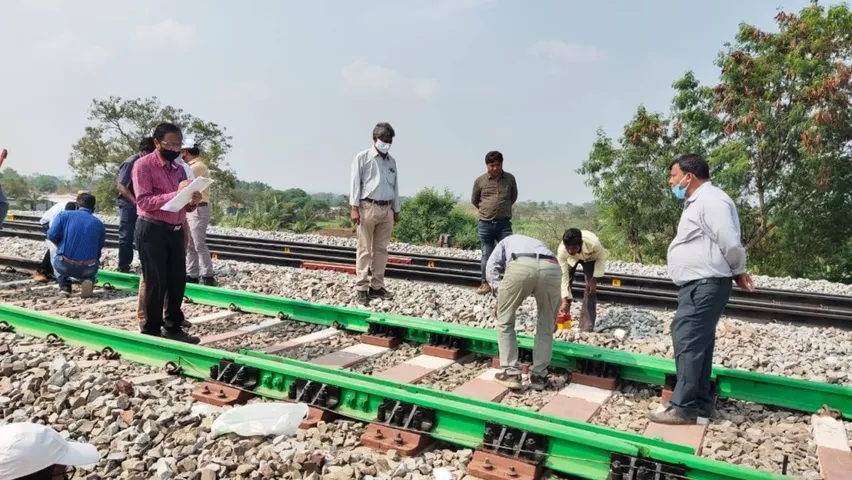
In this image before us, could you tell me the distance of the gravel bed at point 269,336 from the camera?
550cm

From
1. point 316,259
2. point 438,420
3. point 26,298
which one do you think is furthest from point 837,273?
point 26,298

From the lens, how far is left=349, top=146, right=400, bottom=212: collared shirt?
23.2 ft

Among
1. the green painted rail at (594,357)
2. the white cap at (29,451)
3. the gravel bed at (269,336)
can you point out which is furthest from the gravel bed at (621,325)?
the white cap at (29,451)

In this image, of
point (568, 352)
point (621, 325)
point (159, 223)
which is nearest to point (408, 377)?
point (568, 352)

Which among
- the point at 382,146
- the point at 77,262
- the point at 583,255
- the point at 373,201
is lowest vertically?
the point at 77,262

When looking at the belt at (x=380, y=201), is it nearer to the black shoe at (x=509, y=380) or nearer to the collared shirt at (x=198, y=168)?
the collared shirt at (x=198, y=168)

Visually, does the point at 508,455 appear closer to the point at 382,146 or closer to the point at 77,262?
the point at 382,146

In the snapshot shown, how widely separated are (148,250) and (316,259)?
6027 mm

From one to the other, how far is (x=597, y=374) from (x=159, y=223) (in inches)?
149

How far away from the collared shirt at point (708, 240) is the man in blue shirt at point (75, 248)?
6430 mm

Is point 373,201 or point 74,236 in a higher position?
point 373,201

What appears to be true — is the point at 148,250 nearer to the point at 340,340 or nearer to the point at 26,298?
the point at 340,340

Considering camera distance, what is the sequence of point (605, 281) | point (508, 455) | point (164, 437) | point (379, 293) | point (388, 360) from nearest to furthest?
point (508, 455)
point (164, 437)
point (388, 360)
point (379, 293)
point (605, 281)

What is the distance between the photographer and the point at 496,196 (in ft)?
25.4
